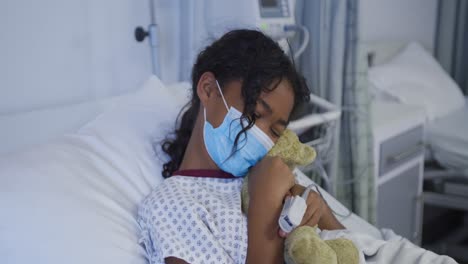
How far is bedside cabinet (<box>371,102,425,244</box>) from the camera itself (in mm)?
1999

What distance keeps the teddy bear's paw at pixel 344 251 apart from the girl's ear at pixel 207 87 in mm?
382

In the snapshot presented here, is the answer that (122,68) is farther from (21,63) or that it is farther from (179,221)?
(179,221)

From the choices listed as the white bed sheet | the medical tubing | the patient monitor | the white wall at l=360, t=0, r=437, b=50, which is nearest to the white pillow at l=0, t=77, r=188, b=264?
the patient monitor

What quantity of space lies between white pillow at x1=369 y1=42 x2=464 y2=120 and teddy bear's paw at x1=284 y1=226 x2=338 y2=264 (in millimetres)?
1824

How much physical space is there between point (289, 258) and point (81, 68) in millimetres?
941

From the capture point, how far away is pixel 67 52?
56.7 inches

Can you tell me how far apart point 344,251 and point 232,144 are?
0.98 ft

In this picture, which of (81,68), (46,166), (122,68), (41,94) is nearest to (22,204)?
(46,166)

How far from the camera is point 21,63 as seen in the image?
1.33 meters

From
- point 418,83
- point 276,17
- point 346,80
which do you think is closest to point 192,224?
point 276,17

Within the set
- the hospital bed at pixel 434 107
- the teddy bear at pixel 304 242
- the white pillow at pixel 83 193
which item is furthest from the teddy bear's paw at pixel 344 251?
the hospital bed at pixel 434 107

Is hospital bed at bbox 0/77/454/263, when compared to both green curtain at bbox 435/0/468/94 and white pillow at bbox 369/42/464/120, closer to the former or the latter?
white pillow at bbox 369/42/464/120

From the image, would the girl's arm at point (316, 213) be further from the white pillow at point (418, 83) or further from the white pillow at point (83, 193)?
the white pillow at point (418, 83)

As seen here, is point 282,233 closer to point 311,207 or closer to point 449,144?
point 311,207
